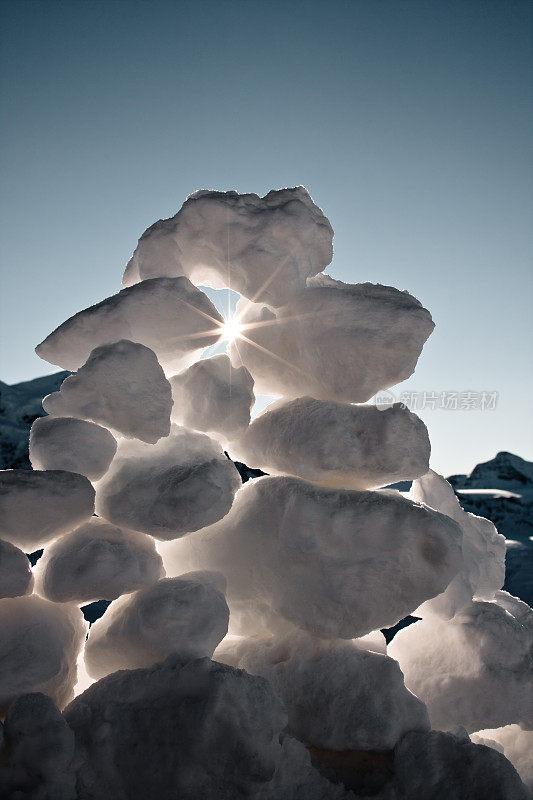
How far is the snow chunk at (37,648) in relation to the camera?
1.53m

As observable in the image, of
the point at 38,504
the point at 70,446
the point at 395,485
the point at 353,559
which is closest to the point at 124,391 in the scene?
the point at 70,446

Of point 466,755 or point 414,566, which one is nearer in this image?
point 466,755

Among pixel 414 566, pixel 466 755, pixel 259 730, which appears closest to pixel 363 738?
pixel 466 755

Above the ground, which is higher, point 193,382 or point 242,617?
point 193,382

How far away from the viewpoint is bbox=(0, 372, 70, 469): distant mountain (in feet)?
33.1

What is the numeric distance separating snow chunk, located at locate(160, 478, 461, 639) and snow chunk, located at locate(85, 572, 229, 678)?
25 centimetres

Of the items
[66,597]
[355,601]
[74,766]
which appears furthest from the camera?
[355,601]

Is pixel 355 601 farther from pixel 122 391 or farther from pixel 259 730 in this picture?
pixel 122 391

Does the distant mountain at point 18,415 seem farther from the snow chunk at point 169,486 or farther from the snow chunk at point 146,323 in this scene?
the snow chunk at point 169,486

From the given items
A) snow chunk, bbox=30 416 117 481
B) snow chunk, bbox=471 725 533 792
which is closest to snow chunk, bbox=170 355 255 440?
snow chunk, bbox=30 416 117 481

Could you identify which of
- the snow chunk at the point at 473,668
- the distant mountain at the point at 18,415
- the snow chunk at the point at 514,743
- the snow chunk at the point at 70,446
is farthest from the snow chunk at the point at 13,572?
the distant mountain at the point at 18,415

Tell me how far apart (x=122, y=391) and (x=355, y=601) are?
3.30 ft

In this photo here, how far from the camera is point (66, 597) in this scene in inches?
64.4

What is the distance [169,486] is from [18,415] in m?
10.3
